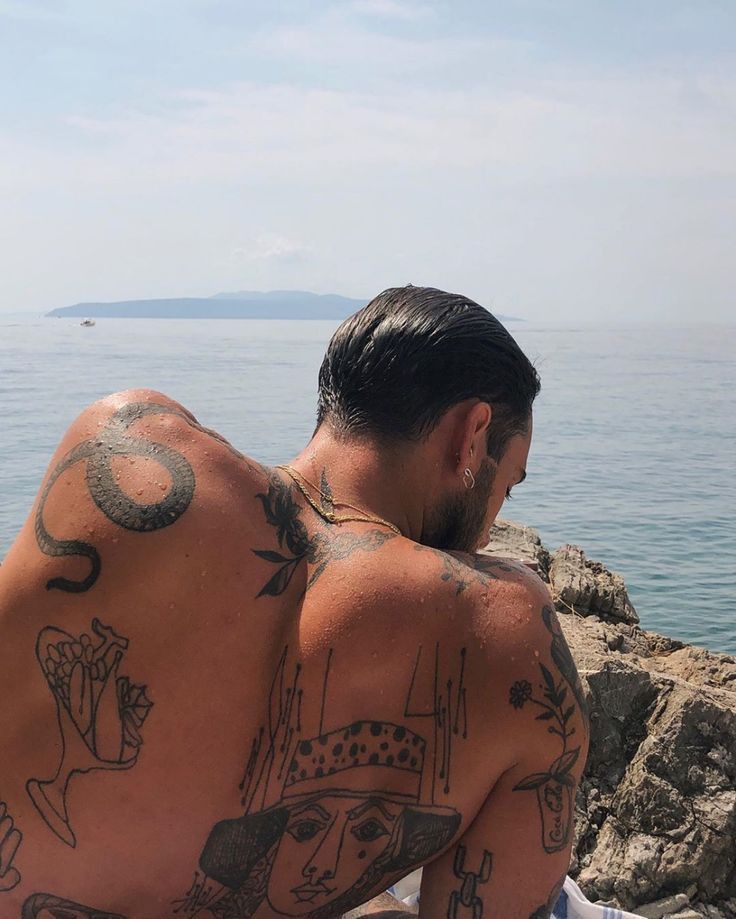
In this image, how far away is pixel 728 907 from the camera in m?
3.44

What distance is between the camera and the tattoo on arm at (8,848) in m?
1.82

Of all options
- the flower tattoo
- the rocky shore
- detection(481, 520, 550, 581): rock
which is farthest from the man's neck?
detection(481, 520, 550, 581): rock

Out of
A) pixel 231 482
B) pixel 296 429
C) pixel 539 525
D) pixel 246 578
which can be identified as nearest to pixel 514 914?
pixel 246 578

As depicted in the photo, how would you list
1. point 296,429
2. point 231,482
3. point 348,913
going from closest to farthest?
point 231,482 < point 348,913 < point 296,429

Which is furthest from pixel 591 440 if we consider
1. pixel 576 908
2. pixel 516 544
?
pixel 576 908

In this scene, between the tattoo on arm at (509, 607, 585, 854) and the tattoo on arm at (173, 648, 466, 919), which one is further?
the tattoo on arm at (509, 607, 585, 854)

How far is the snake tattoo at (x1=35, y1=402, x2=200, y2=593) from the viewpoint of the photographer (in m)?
1.77

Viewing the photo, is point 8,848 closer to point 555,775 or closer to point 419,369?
point 555,775

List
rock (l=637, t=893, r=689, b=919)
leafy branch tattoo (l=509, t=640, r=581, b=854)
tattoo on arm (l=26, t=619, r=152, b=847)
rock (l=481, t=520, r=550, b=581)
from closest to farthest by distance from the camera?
tattoo on arm (l=26, t=619, r=152, b=847) → leafy branch tattoo (l=509, t=640, r=581, b=854) → rock (l=637, t=893, r=689, b=919) → rock (l=481, t=520, r=550, b=581)

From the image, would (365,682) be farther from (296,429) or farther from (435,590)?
(296,429)

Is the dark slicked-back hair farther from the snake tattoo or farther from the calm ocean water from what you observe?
the calm ocean water

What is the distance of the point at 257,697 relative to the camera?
1.82m

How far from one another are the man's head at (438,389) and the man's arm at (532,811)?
29 centimetres

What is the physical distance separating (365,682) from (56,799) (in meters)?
0.56
